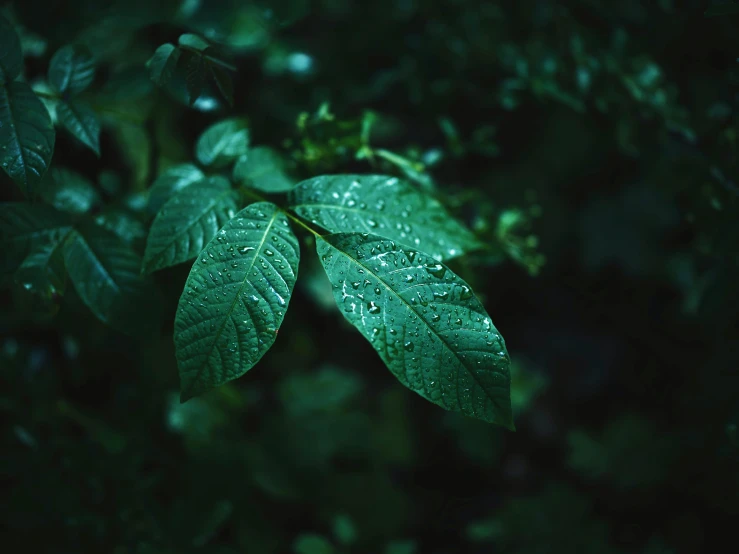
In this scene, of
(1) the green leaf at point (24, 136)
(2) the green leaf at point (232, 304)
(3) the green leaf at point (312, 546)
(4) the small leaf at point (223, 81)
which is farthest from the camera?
(3) the green leaf at point (312, 546)

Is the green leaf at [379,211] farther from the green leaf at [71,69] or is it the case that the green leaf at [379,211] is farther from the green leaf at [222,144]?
the green leaf at [71,69]

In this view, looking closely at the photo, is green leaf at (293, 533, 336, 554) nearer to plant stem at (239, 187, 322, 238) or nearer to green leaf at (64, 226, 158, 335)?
green leaf at (64, 226, 158, 335)

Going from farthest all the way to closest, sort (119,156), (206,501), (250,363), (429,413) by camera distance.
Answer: (429,413) < (119,156) < (206,501) < (250,363)

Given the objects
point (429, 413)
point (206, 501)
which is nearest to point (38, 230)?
point (206, 501)

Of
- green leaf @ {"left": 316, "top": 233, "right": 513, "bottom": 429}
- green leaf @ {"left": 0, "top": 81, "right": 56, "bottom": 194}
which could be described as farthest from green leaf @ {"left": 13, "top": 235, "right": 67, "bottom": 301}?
green leaf @ {"left": 316, "top": 233, "right": 513, "bottom": 429}

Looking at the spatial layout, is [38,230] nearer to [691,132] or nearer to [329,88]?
[329,88]

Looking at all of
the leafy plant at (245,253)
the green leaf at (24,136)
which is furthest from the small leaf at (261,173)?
the green leaf at (24,136)
